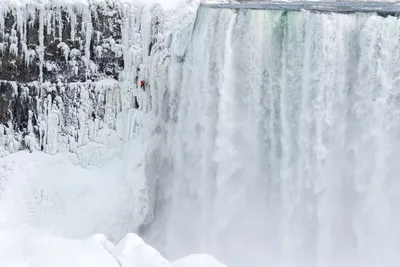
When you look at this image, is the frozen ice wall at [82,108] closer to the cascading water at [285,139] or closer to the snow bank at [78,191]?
the snow bank at [78,191]

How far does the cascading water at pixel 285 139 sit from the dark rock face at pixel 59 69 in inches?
65.3

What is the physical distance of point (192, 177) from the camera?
1397 centimetres

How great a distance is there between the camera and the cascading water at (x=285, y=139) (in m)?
11.3

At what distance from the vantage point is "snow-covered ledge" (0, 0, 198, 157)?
13.5 m

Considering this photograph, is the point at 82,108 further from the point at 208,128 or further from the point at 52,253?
the point at 52,253

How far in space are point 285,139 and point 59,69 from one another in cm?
582

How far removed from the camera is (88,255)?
9.05 meters

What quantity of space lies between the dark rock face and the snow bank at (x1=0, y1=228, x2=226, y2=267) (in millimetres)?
4548

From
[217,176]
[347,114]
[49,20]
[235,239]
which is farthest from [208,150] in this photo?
[49,20]

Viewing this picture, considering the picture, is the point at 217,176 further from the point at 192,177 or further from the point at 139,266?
Answer: the point at 139,266

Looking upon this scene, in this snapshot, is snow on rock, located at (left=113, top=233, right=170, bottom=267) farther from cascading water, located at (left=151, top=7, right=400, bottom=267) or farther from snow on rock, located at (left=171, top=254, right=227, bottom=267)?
cascading water, located at (left=151, top=7, right=400, bottom=267)

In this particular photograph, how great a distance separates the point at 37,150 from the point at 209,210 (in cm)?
450

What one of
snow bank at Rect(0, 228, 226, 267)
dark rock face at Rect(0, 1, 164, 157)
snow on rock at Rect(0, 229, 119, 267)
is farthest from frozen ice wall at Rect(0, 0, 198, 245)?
snow bank at Rect(0, 228, 226, 267)

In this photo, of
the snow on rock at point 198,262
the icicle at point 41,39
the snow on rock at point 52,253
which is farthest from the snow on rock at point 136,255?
the icicle at point 41,39
